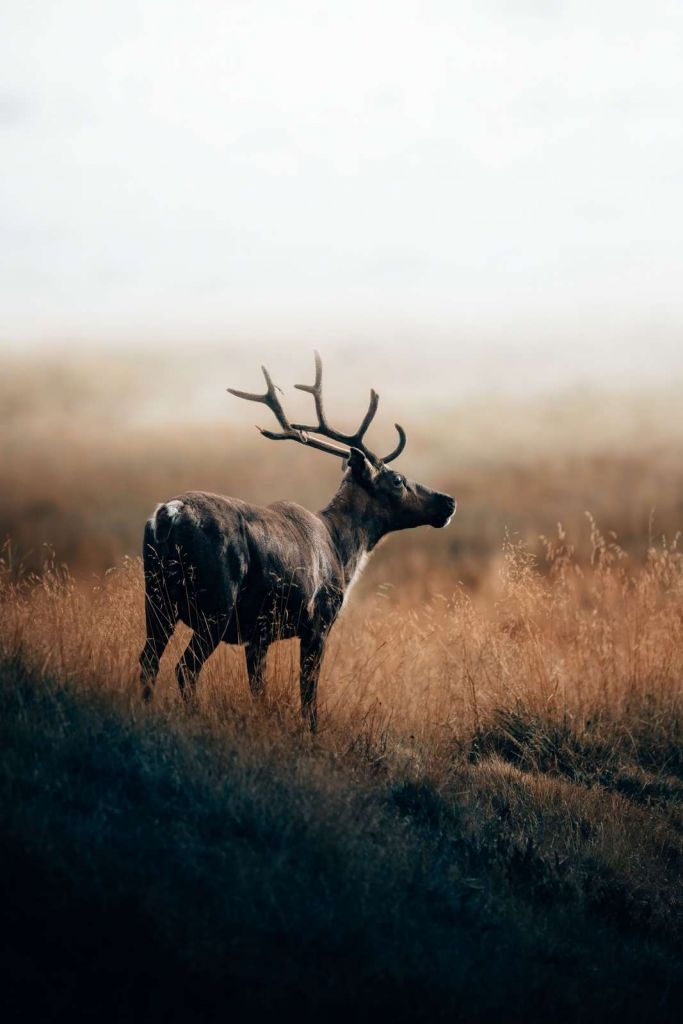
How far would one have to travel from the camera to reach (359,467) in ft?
32.1

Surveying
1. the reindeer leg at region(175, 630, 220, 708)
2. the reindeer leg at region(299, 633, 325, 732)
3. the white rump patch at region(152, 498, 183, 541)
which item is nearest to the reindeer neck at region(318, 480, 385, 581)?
the reindeer leg at region(299, 633, 325, 732)

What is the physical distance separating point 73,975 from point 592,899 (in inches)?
128

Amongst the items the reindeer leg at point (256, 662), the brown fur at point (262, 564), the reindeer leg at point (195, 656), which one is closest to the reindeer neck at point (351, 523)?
the brown fur at point (262, 564)

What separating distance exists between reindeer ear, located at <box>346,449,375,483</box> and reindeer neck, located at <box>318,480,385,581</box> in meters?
0.09

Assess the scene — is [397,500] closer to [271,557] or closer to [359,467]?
[359,467]

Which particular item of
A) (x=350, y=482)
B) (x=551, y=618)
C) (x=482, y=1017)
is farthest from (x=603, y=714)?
(x=482, y=1017)

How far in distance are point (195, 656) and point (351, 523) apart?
7.54 feet

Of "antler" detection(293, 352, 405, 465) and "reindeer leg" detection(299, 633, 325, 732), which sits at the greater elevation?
"antler" detection(293, 352, 405, 465)

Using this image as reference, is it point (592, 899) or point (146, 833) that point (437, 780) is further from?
point (146, 833)

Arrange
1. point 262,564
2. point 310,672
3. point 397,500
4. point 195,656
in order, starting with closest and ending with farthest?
point 195,656 < point 262,564 < point 310,672 < point 397,500

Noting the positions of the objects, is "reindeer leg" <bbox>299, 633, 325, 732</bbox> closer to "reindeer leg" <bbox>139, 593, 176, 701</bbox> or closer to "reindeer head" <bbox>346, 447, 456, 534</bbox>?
"reindeer leg" <bbox>139, 593, 176, 701</bbox>

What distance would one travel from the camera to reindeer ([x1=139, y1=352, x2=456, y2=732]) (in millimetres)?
7840

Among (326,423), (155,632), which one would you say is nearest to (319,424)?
(326,423)

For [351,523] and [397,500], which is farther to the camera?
[397,500]
